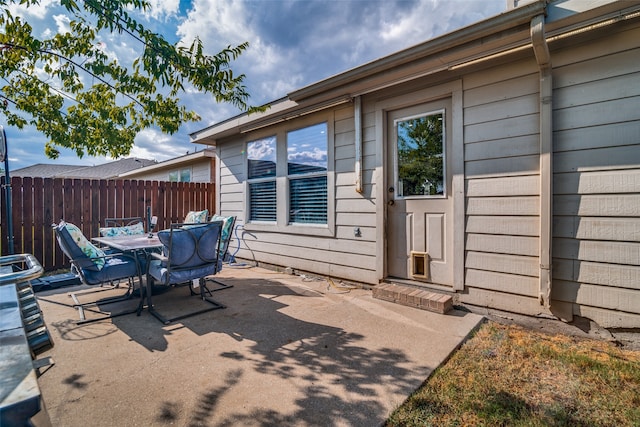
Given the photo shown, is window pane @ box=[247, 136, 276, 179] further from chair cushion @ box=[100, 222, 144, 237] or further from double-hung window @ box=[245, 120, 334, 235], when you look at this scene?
chair cushion @ box=[100, 222, 144, 237]

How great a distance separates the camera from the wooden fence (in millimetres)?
4863

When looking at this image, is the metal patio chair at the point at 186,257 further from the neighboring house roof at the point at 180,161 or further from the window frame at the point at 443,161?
the neighboring house roof at the point at 180,161

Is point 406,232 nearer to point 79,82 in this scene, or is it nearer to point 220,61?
point 220,61

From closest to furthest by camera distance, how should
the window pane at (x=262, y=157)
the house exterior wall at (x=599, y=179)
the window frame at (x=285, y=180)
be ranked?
1. the house exterior wall at (x=599, y=179)
2. the window frame at (x=285, y=180)
3. the window pane at (x=262, y=157)

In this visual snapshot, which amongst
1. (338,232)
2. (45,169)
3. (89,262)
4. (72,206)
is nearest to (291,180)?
(338,232)

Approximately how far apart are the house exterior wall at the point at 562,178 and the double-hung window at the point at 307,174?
3.44ft

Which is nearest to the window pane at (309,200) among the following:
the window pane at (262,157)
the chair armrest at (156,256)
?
the window pane at (262,157)

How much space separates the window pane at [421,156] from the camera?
3258 millimetres

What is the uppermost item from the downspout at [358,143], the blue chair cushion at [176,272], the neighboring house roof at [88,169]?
the neighboring house roof at [88,169]

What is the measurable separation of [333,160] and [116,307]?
10.1 feet

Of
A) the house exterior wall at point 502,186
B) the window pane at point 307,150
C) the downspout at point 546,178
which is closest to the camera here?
the downspout at point 546,178

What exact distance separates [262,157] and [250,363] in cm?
379

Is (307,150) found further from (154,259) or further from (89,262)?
(89,262)

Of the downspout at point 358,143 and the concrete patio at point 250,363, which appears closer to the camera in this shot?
the concrete patio at point 250,363
